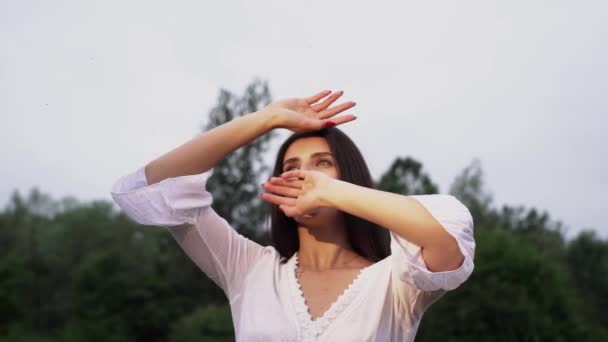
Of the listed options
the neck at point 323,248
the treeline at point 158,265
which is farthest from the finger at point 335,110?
the treeline at point 158,265

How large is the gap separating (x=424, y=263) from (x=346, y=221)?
59cm

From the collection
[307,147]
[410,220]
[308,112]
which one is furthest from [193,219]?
[410,220]

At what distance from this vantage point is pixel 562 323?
46.0 ft

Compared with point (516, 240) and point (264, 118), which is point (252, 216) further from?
point (264, 118)

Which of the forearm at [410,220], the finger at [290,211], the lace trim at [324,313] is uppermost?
the finger at [290,211]

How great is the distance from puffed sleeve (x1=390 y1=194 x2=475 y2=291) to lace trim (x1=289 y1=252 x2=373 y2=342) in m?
0.24

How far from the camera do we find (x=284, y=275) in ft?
8.12

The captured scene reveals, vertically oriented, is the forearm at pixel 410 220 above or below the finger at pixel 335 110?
below

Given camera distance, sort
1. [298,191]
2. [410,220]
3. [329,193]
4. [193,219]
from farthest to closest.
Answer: [193,219]
[298,191]
[329,193]
[410,220]

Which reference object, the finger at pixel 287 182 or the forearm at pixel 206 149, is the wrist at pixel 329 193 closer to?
the finger at pixel 287 182

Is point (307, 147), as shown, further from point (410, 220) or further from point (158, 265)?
point (158, 265)

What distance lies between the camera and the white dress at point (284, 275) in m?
2.07

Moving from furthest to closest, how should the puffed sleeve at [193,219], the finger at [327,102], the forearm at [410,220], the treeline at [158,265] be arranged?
the treeline at [158,265] < the finger at [327,102] < the puffed sleeve at [193,219] < the forearm at [410,220]

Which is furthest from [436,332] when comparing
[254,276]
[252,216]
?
[254,276]
